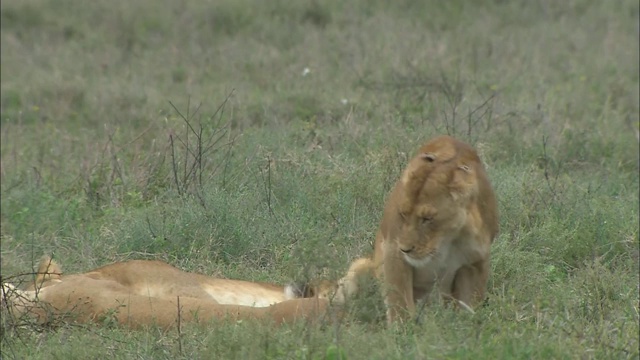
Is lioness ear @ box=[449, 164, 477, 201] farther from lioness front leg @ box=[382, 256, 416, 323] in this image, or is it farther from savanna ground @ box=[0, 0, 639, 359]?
savanna ground @ box=[0, 0, 639, 359]

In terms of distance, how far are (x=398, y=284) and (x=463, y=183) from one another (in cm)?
58

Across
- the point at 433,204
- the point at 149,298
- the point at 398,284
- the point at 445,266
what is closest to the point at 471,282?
the point at 445,266

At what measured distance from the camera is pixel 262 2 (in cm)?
1525

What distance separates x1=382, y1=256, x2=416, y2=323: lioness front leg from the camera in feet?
18.4

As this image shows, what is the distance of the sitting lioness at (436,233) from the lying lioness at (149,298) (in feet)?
1.20

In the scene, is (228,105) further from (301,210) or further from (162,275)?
(162,275)

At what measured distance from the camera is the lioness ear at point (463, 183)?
5441 mm

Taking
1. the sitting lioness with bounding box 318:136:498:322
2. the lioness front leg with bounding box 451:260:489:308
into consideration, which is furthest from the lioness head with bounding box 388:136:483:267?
the lioness front leg with bounding box 451:260:489:308

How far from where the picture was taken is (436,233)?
5.48 metres

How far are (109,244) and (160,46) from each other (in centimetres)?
680

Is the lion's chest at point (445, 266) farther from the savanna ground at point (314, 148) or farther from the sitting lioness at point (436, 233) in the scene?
the savanna ground at point (314, 148)

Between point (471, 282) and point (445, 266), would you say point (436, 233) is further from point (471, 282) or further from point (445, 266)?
point (471, 282)

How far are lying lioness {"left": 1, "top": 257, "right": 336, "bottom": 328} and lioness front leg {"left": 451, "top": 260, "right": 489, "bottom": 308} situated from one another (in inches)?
26.6

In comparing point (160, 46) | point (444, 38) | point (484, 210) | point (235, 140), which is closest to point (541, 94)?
point (444, 38)
